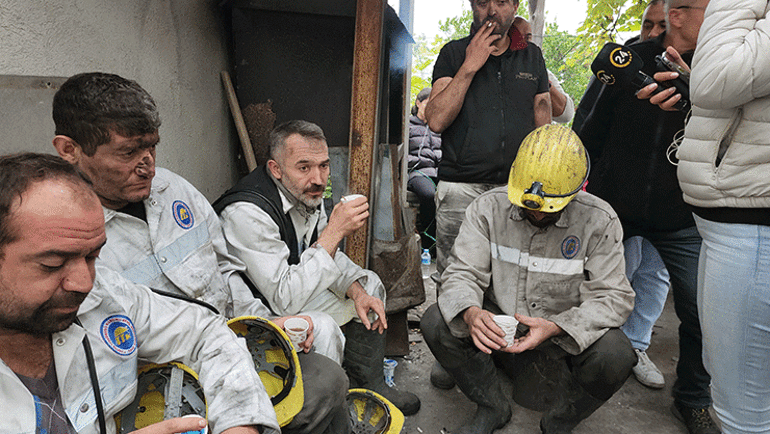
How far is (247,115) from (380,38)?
4.81 ft

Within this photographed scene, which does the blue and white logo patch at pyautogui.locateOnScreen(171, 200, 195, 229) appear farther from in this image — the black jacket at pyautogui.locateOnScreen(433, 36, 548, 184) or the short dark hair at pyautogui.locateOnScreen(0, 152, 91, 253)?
the black jacket at pyautogui.locateOnScreen(433, 36, 548, 184)

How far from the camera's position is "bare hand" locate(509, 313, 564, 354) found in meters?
2.25

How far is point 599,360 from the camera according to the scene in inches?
89.7

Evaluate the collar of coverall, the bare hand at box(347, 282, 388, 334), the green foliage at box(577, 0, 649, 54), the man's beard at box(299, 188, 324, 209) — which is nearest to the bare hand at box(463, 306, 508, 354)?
the bare hand at box(347, 282, 388, 334)

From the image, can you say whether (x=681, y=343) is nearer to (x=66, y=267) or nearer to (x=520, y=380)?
(x=520, y=380)

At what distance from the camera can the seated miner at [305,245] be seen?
2.25m

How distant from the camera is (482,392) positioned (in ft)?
8.52

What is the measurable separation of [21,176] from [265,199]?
1.28 m

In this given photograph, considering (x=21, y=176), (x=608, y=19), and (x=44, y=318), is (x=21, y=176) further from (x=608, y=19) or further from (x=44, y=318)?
(x=608, y=19)

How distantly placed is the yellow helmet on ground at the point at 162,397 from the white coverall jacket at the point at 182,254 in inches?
16.7

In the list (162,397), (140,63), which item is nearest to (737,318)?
(162,397)

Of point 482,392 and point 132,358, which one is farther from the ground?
point 132,358

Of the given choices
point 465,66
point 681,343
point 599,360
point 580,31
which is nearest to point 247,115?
point 465,66

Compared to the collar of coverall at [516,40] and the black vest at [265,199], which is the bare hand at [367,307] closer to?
the black vest at [265,199]
